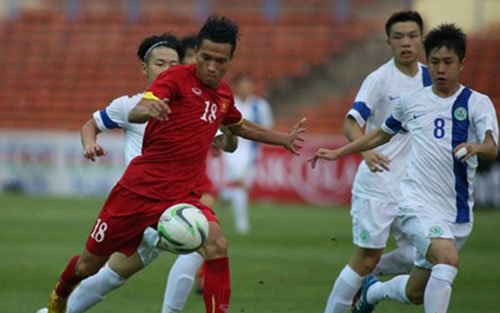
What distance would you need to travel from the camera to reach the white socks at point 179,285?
868 cm

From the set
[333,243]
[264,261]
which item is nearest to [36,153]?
[333,243]

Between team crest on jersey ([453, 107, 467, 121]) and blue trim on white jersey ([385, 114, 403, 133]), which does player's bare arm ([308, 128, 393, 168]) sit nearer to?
blue trim on white jersey ([385, 114, 403, 133])

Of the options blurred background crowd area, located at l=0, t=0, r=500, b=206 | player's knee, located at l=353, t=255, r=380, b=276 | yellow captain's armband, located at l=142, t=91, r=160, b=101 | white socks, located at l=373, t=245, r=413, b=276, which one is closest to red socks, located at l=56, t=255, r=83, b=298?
yellow captain's armband, located at l=142, t=91, r=160, b=101

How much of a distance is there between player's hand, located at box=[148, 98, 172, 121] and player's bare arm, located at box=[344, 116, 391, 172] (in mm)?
2002

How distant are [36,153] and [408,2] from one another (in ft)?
31.4

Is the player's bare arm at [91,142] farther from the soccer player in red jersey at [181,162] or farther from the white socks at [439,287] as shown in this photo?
the white socks at [439,287]

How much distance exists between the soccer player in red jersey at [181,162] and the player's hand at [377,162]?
133 cm

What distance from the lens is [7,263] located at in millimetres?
13547

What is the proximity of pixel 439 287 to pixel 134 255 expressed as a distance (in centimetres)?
224

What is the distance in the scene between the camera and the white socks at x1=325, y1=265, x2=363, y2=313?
895cm

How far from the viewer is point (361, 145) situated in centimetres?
866

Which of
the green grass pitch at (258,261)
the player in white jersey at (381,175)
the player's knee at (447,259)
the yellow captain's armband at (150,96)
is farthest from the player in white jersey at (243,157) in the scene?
the yellow captain's armband at (150,96)

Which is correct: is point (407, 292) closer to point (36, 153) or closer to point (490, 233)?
point (490, 233)

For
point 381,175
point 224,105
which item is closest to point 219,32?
point 224,105
